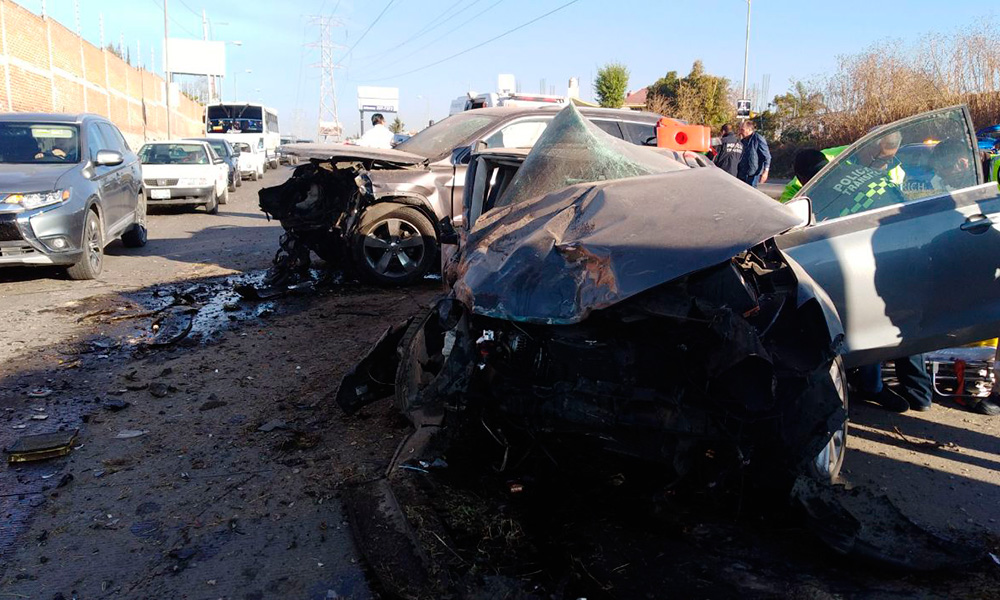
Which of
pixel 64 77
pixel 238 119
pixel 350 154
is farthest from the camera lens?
pixel 238 119

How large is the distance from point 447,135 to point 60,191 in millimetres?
4339

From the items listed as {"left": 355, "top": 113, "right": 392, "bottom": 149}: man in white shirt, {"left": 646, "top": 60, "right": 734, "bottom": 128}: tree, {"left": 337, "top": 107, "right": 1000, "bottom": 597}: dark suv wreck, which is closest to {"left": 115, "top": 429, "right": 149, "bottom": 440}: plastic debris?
{"left": 337, "top": 107, "right": 1000, "bottom": 597}: dark suv wreck

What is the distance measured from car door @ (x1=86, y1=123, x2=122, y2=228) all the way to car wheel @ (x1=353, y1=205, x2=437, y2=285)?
3.47m

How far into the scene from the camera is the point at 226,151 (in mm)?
21641

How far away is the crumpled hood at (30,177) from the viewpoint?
772 centimetres

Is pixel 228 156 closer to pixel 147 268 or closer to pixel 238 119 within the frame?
pixel 147 268

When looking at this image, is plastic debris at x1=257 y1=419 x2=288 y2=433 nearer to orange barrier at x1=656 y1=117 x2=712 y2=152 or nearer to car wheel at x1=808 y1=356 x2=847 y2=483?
car wheel at x1=808 y1=356 x2=847 y2=483

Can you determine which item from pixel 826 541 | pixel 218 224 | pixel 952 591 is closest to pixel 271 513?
pixel 826 541

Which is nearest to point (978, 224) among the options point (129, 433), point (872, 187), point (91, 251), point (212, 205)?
point (872, 187)

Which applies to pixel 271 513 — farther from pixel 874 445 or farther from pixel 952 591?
pixel 874 445

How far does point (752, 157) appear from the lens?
10.4 meters

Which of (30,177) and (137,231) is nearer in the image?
(30,177)

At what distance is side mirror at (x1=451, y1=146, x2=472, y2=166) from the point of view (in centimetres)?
836

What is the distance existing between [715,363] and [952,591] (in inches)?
49.5
